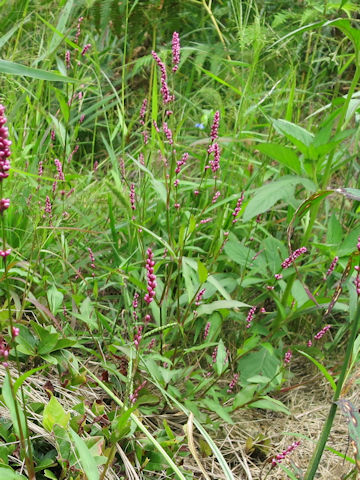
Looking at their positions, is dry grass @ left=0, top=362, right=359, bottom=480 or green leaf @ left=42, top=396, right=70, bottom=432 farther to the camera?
dry grass @ left=0, top=362, right=359, bottom=480

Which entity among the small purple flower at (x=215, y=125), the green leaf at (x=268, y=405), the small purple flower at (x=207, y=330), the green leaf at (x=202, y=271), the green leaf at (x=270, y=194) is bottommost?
the green leaf at (x=268, y=405)

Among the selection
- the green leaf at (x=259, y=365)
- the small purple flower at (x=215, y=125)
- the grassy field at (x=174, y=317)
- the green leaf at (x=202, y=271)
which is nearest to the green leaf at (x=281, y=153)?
the grassy field at (x=174, y=317)

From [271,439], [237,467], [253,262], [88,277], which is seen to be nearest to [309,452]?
[271,439]

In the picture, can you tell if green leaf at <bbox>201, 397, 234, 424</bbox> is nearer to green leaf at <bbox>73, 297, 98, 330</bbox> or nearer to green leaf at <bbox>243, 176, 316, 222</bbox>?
green leaf at <bbox>73, 297, 98, 330</bbox>

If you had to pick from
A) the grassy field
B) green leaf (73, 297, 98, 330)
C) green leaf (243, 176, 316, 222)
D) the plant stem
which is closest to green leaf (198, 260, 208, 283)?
the grassy field

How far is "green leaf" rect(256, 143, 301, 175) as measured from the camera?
4.91ft

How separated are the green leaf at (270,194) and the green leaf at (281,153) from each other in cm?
4

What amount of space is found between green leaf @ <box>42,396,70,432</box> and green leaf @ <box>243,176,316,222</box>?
603 mm

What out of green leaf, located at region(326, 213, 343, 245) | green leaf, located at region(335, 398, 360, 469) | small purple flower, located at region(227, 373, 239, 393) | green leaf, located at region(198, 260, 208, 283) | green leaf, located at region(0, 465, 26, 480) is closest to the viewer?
green leaf, located at region(335, 398, 360, 469)

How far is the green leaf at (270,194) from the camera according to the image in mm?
1464

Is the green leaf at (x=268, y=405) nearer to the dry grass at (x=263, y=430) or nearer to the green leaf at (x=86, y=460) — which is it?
the dry grass at (x=263, y=430)

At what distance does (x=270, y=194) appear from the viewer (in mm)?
1506

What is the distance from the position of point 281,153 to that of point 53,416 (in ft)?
2.73

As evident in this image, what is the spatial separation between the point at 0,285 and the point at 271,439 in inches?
31.8
